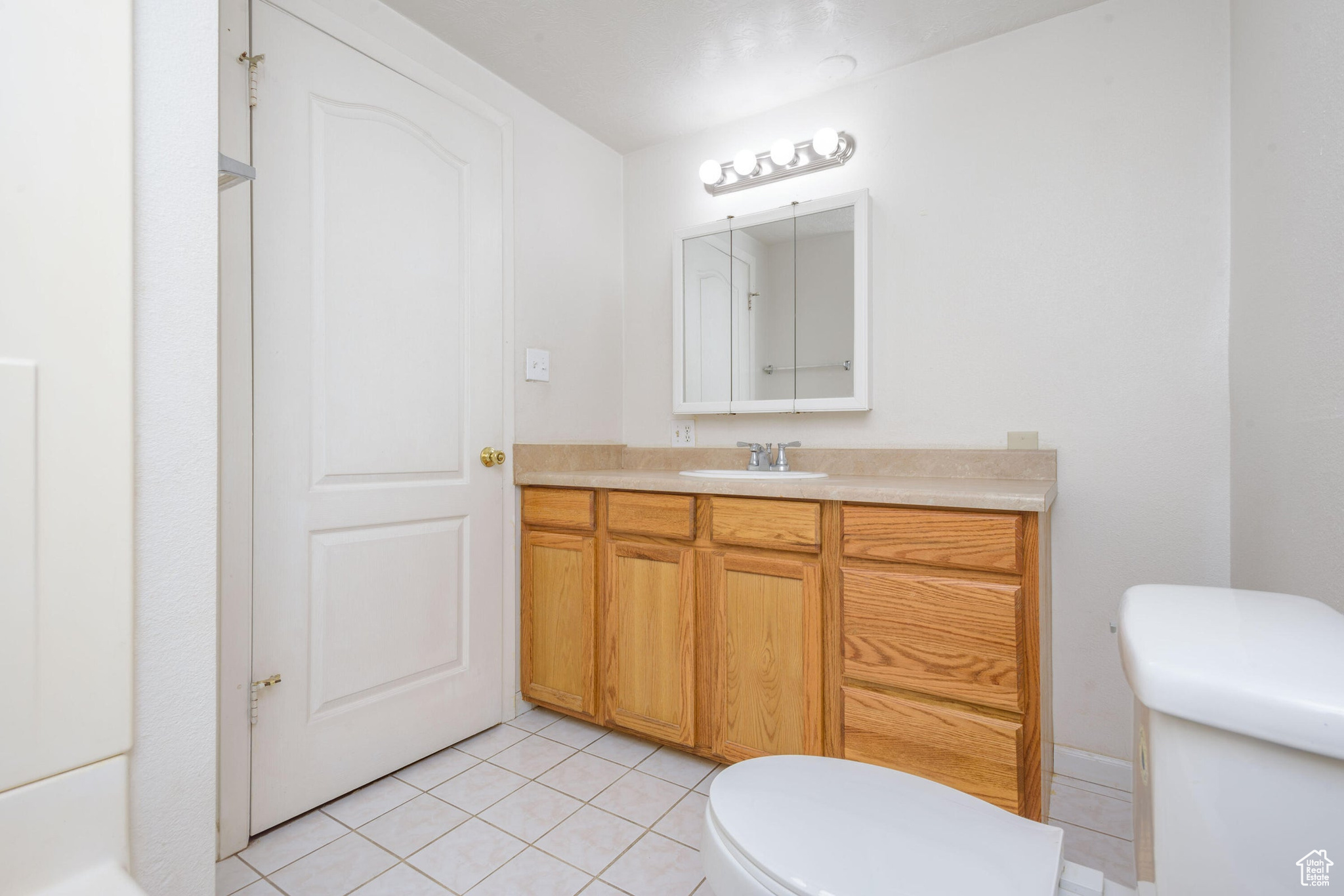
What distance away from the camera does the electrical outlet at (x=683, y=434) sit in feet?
7.84

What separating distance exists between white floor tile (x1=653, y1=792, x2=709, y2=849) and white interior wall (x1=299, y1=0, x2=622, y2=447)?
4.02ft

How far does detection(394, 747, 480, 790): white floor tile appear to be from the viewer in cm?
168

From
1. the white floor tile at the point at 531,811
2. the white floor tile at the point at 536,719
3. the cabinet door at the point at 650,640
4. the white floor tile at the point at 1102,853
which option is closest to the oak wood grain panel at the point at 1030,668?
the white floor tile at the point at 1102,853

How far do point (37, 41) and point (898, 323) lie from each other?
6.42 feet

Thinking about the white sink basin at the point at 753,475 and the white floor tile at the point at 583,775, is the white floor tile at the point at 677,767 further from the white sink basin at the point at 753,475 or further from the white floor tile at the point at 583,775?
the white sink basin at the point at 753,475

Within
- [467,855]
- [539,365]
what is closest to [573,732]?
[467,855]

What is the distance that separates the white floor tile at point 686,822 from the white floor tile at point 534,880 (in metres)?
0.24

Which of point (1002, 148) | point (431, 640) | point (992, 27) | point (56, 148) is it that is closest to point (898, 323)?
point (1002, 148)

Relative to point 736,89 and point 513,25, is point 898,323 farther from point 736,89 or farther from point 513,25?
point 513,25

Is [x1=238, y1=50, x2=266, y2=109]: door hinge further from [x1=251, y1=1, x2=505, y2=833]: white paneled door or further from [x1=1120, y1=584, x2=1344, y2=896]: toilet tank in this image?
[x1=1120, y1=584, x2=1344, y2=896]: toilet tank

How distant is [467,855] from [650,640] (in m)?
0.68

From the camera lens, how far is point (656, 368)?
2482 mm

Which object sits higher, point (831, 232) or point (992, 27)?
point (992, 27)

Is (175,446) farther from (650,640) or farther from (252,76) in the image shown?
(650,640)
